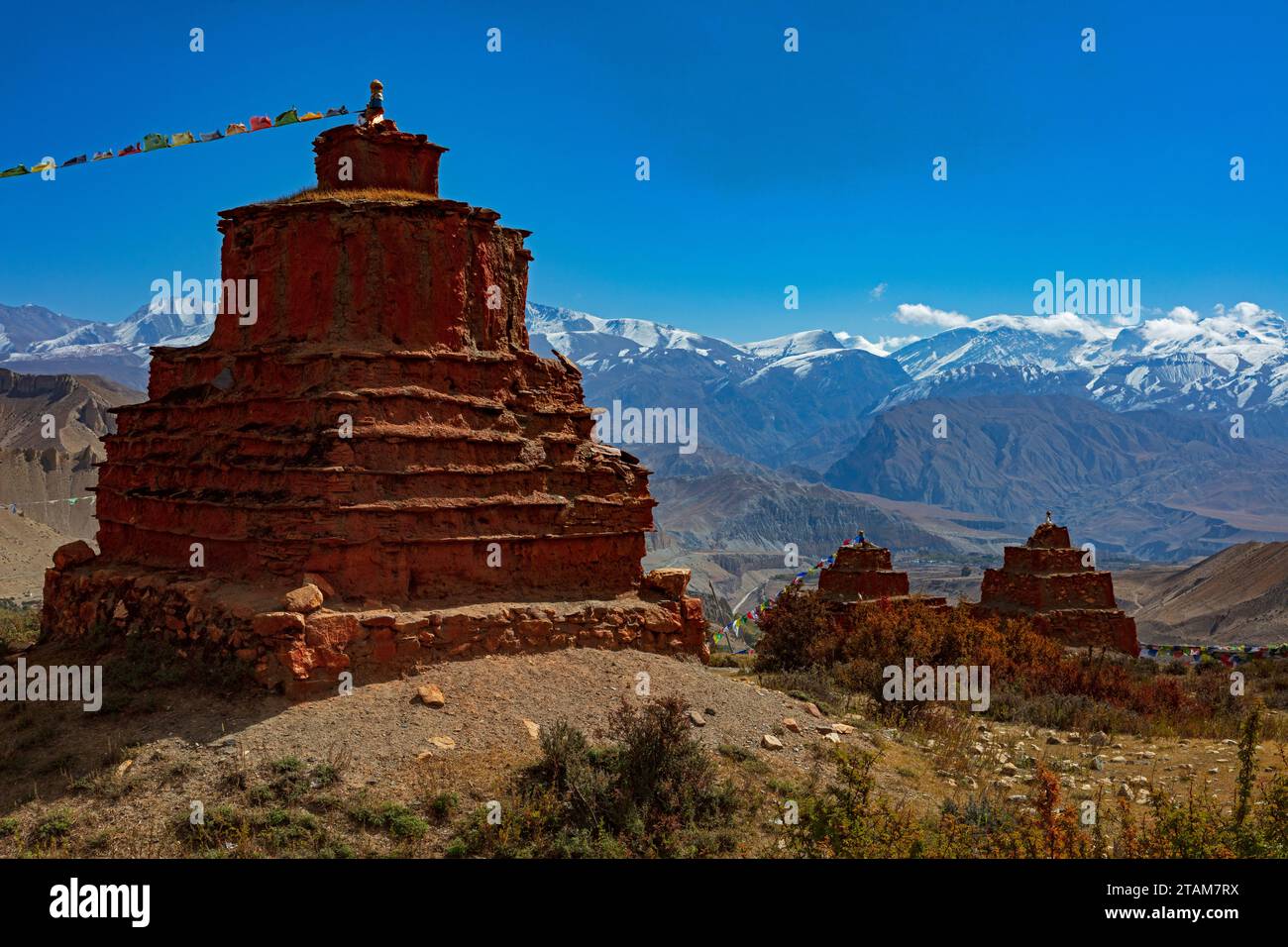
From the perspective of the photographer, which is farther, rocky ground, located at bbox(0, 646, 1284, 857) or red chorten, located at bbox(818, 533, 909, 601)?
red chorten, located at bbox(818, 533, 909, 601)

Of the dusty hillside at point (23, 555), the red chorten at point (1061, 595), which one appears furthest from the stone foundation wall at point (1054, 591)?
the dusty hillside at point (23, 555)

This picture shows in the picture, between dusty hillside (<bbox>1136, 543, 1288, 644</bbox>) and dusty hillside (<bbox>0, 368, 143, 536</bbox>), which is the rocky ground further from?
dusty hillside (<bbox>0, 368, 143, 536</bbox>)

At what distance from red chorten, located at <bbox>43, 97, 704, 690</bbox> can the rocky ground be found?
0.73m

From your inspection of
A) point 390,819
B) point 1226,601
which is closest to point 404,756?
point 390,819

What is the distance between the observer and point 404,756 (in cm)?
1077

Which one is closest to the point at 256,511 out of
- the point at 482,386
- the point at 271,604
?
the point at 271,604

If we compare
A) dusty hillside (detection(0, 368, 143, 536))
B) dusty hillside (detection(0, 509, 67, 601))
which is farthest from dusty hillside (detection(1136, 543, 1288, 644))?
dusty hillside (detection(0, 368, 143, 536))

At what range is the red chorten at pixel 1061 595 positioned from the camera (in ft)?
94.1

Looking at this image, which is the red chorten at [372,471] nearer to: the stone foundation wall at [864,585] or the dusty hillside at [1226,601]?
the stone foundation wall at [864,585]

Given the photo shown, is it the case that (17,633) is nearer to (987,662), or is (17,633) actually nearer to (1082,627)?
(987,662)

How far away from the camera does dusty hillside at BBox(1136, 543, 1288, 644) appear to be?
203 feet

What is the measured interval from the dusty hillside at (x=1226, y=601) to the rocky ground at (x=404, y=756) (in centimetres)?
5154

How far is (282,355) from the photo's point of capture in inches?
553

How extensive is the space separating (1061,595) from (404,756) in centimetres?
2355
